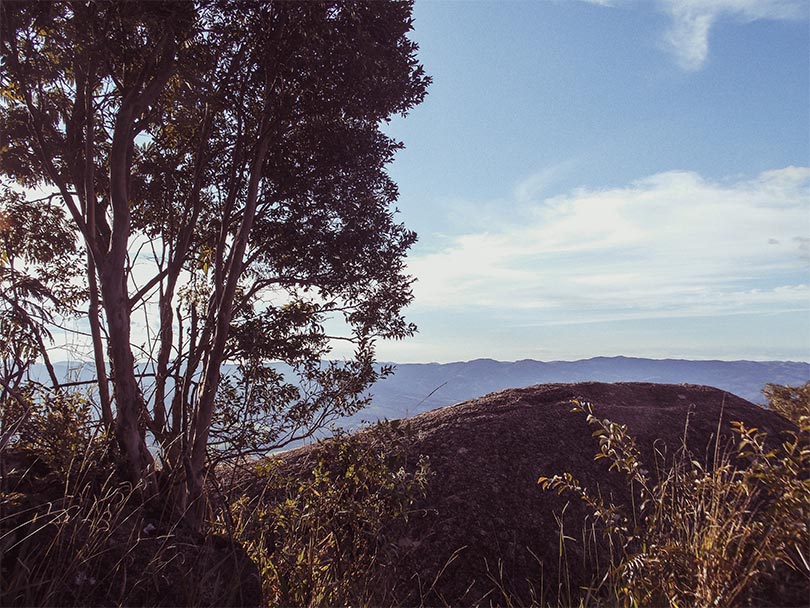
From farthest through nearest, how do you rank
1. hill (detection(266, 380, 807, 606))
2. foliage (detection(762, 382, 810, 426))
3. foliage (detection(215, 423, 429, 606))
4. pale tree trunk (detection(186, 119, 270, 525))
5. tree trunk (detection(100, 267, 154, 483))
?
foliage (detection(762, 382, 810, 426)) → hill (detection(266, 380, 807, 606)) → pale tree trunk (detection(186, 119, 270, 525)) → tree trunk (detection(100, 267, 154, 483)) → foliage (detection(215, 423, 429, 606))

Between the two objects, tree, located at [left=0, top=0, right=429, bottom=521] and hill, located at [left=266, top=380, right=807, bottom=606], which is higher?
tree, located at [left=0, top=0, right=429, bottom=521]

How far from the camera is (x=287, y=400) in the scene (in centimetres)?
681

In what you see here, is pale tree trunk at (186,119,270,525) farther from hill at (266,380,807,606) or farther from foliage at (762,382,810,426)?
foliage at (762,382,810,426)

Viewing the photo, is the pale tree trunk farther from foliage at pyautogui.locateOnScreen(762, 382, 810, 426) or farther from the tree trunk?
foliage at pyautogui.locateOnScreen(762, 382, 810, 426)

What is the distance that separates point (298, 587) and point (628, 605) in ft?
7.83

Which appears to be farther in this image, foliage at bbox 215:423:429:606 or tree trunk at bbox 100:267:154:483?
tree trunk at bbox 100:267:154:483

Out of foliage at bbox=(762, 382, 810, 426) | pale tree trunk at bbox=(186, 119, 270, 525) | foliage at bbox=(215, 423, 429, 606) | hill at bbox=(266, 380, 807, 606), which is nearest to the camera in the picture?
foliage at bbox=(215, 423, 429, 606)

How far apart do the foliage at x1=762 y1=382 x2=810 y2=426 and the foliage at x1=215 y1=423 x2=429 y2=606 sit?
1225 cm

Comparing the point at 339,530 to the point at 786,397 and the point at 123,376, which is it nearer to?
the point at 123,376

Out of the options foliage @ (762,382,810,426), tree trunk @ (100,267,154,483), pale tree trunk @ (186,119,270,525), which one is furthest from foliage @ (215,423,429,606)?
foliage @ (762,382,810,426)

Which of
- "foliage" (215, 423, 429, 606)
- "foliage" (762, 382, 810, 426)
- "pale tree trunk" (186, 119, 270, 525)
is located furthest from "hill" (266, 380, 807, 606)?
"foliage" (762, 382, 810, 426)

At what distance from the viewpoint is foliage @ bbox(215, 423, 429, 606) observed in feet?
14.1

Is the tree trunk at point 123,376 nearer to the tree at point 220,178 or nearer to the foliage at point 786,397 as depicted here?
the tree at point 220,178

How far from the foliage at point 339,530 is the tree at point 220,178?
88cm
